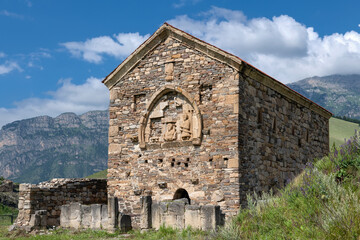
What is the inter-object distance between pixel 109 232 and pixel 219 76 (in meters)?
6.11

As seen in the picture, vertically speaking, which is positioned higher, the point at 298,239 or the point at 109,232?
the point at 298,239

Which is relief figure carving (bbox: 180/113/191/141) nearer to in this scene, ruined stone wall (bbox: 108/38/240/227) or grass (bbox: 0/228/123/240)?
ruined stone wall (bbox: 108/38/240/227)

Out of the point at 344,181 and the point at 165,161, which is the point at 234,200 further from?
the point at 344,181

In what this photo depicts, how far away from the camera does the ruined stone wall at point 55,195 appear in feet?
52.4

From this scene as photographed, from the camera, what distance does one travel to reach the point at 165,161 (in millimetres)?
15141

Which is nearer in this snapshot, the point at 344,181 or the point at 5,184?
the point at 344,181

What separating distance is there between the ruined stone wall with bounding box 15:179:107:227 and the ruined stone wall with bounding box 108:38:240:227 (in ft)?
7.27

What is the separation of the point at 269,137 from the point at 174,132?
3477mm

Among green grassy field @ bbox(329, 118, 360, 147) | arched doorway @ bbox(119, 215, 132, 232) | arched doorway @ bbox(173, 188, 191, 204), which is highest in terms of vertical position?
green grassy field @ bbox(329, 118, 360, 147)

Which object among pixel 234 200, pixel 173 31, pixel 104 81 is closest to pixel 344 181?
pixel 234 200

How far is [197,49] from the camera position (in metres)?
14.9

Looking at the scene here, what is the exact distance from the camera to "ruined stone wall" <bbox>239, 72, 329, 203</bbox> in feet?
46.7

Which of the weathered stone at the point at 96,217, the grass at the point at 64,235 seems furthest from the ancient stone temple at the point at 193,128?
the grass at the point at 64,235

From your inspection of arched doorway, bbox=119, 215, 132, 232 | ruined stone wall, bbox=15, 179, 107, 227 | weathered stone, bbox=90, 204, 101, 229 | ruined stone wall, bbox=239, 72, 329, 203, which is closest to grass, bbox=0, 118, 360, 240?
arched doorway, bbox=119, 215, 132, 232
